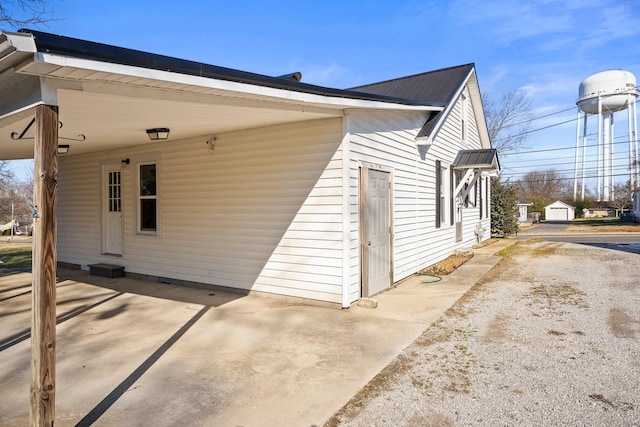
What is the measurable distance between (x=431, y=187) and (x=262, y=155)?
4356mm

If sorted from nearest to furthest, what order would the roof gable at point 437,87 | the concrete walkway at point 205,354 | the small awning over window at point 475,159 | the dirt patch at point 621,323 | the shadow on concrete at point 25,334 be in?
1. the concrete walkway at point 205,354
2. the shadow on concrete at point 25,334
3. the dirt patch at point 621,323
4. the roof gable at point 437,87
5. the small awning over window at point 475,159

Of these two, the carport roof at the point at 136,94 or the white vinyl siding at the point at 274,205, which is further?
the white vinyl siding at the point at 274,205

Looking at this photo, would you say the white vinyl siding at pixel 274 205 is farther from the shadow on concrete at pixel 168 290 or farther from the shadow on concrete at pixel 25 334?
the shadow on concrete at pixel 25 334

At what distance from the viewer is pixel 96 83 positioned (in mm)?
2801

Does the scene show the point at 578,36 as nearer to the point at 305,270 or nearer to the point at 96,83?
the point at 305,270

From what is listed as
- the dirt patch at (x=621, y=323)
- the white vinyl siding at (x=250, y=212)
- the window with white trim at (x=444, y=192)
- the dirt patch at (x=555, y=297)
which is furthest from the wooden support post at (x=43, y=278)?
the window with white trim at (x=444, y=192)

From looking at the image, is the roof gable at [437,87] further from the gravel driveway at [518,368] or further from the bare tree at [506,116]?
the bare tree at [506,116]

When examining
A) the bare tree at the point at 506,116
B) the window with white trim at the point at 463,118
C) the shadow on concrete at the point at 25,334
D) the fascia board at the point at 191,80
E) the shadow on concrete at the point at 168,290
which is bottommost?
the shadow on concrete at the point at 25,334

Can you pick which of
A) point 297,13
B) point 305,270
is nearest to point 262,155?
point 305,270

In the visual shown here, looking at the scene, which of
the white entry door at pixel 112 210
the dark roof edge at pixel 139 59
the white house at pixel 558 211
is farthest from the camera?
the white house at pixel 558 211

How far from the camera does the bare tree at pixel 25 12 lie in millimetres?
8555

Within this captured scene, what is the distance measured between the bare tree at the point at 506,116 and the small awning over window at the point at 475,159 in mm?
18071

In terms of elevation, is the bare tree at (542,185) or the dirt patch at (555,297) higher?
the bare tree at (542,185)

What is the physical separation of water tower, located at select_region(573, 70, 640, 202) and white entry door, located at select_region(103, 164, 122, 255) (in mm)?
40732
